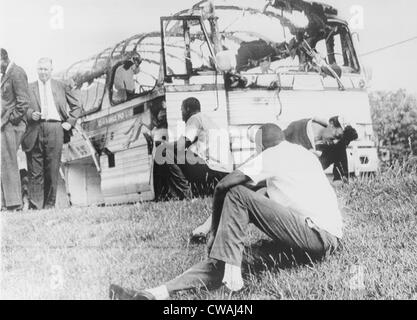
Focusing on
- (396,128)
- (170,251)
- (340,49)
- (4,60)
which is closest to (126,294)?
(170,251)

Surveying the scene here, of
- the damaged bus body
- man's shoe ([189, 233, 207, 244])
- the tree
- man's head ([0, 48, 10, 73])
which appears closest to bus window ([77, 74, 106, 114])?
the damaged bus body

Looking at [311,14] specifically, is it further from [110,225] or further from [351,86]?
[110,225]

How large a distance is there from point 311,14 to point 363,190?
1309mm

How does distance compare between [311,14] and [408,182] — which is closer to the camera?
[408,182]

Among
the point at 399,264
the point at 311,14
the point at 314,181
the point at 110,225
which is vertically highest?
the point at 311,14

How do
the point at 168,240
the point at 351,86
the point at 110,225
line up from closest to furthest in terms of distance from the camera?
the point at 168,240, the point at 110,225, the point at 351,86

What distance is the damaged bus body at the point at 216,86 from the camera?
3330mm

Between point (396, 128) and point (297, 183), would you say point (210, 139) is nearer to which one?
point (297, 183)

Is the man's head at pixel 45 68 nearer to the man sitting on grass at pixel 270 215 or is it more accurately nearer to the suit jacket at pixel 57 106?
the suit jacket at pixel 57 106

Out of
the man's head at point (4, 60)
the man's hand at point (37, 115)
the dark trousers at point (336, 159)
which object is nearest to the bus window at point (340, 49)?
the dark trousers at point (336, 159)

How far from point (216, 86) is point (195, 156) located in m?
0.47

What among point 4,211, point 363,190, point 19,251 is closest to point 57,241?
point 19,251

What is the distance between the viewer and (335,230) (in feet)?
8.52

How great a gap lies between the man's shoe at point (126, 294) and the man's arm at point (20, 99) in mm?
1589
